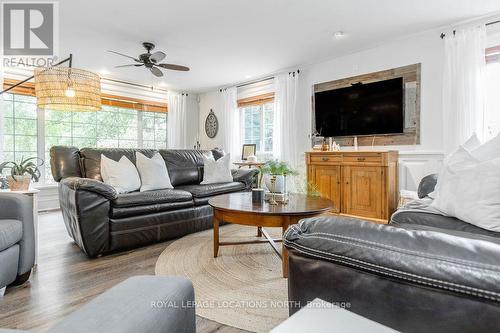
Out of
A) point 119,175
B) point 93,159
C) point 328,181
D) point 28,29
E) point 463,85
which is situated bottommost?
point 328,181

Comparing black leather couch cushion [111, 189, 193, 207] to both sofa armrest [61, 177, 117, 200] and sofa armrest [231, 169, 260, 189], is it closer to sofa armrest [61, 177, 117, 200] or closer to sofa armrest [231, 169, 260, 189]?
sofa armrest [61, 177, 117, 200]

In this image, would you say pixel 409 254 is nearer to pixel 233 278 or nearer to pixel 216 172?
pixel 233 278

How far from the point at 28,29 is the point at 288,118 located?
3.68m

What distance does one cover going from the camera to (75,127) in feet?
16.8

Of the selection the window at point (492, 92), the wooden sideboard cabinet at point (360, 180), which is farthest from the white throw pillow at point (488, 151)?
the window at point (492, 92)

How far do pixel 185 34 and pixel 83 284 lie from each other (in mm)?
2979

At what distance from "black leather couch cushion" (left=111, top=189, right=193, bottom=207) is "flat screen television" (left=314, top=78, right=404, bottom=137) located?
2.55 meters

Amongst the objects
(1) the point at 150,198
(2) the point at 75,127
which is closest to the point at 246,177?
(1) the point at 150,198

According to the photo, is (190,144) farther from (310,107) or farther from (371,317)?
(371,317)

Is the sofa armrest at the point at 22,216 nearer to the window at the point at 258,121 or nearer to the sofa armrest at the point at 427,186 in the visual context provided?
the sofa armrest at the point at 427,186

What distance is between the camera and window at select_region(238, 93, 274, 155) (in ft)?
18.0

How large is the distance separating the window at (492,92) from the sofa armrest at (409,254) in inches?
135

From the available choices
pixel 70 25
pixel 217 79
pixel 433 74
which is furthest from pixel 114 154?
pixel 433 74

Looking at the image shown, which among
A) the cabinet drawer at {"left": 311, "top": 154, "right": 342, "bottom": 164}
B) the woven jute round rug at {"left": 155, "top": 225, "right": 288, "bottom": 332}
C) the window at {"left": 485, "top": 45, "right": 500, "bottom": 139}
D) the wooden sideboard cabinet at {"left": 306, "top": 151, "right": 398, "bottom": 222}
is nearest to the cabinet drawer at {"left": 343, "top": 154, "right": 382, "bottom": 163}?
the wooden sideboard cabinet at {"left": 306, "top": 151, "right": 398, "bottom": 222}
